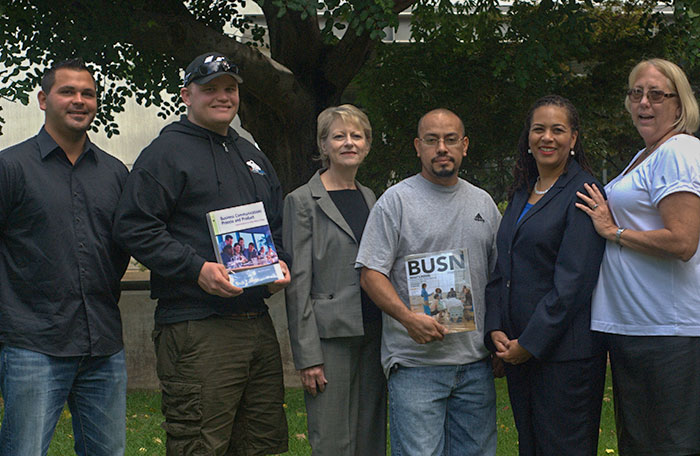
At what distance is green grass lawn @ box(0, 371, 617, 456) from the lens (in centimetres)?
630

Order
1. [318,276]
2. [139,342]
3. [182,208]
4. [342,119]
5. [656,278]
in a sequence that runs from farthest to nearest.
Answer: [139,342] → [342,119] → [318,276] → [182,208] → [656,278]

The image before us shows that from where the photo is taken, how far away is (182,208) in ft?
12.3

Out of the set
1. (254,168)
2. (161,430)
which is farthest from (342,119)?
(161,430)

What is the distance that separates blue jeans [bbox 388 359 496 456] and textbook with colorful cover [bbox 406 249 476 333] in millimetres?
261

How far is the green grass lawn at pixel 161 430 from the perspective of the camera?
630 centimetres

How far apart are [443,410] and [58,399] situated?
183 centimetres

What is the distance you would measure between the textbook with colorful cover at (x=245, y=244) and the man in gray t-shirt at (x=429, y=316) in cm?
47

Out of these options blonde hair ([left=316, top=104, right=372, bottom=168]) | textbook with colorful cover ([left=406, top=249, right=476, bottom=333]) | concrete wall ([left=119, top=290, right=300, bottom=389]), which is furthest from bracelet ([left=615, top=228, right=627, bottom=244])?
concrete wall ([left=119, top=290, right=300, bottom=389])

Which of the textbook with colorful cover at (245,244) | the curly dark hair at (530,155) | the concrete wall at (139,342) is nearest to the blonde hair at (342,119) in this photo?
the textbook with colorful cover at (245,244)

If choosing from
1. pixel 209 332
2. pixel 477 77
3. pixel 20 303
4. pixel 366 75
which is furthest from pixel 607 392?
pixel 20 303

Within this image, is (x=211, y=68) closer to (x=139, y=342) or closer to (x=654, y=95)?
(x=654, y=95)

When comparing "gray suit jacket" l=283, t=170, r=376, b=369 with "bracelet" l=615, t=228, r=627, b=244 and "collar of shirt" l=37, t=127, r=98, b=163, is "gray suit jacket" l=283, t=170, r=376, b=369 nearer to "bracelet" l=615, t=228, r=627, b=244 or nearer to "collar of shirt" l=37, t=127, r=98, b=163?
"collar of shirt" l=37, t=127, r=98, b=163

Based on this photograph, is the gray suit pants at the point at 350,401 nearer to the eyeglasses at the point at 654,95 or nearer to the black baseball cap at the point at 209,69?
the black baseball cap at the point at 209,69

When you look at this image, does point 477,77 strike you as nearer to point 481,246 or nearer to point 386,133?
point 386,133
